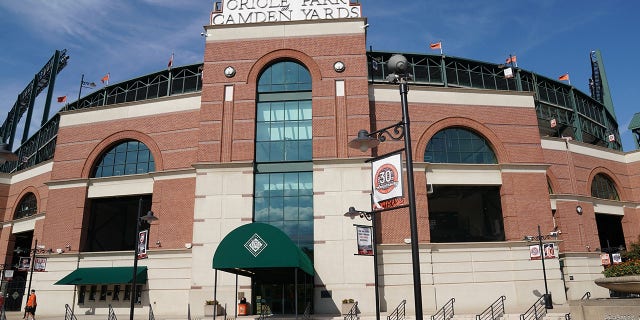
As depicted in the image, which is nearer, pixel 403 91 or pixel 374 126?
pixel 403 91

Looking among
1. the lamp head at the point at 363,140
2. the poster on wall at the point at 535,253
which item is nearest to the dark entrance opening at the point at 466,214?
the poster on wall at the point at 535,253

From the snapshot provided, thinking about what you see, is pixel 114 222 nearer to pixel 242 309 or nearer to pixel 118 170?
pixel 118 170

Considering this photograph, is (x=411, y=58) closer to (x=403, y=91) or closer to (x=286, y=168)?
(x=286, y=168)

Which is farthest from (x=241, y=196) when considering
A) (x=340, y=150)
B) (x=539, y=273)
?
(x=539, y=273)

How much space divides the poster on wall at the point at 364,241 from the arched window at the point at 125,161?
19.7 metres

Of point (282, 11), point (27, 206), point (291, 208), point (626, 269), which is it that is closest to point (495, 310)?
point (291, 208)

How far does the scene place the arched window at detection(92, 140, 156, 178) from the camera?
32.2 metres

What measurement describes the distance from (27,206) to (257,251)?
1167 inches

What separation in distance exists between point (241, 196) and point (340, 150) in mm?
6565

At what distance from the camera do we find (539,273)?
28359 millimetres

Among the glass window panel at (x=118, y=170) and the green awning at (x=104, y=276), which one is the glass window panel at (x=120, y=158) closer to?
the glass window panel at (x=118, y=170)

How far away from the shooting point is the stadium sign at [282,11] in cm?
3162

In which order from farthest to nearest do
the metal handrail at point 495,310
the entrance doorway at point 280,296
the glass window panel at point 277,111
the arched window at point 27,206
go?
1. the arched window at point 27,206
2. the glass window panel at point 277,111
3. the entrance doorway at point 280,296
4. the metal handrail at point 495,310

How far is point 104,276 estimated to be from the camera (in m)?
28.9
